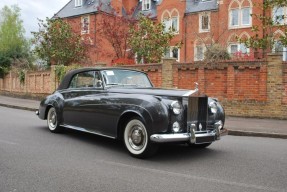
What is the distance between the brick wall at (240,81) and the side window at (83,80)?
7.29 metres

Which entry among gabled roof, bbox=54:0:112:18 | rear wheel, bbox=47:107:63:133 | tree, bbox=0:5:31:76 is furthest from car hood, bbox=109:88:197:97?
gabled roof, bbox=54:0:112:18

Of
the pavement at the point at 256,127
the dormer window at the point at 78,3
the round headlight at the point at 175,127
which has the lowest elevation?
the pavement at the point at 256,127

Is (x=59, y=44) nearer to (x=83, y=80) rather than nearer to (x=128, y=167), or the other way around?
(x=83, y=80)

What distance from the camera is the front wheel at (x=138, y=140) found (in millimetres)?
6262

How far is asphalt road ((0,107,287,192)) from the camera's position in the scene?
4.81 m

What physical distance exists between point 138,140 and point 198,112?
1248 millimetres

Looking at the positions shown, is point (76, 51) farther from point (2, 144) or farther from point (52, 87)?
point (2, 144)

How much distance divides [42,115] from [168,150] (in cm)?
409

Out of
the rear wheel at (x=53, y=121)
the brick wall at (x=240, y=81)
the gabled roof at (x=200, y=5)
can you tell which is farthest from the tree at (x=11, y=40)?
the rear wheel at (x=53, y=121)

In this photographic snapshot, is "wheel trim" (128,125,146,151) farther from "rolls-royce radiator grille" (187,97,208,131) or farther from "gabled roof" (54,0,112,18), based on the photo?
"gabled roof" (54,0,112,18)

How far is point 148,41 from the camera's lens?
70.1 ft

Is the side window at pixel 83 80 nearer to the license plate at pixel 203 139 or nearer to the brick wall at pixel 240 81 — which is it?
the license plate at pixel 203 139

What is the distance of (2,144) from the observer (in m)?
7.36

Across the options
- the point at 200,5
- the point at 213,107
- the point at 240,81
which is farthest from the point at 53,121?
the point at 200,5
